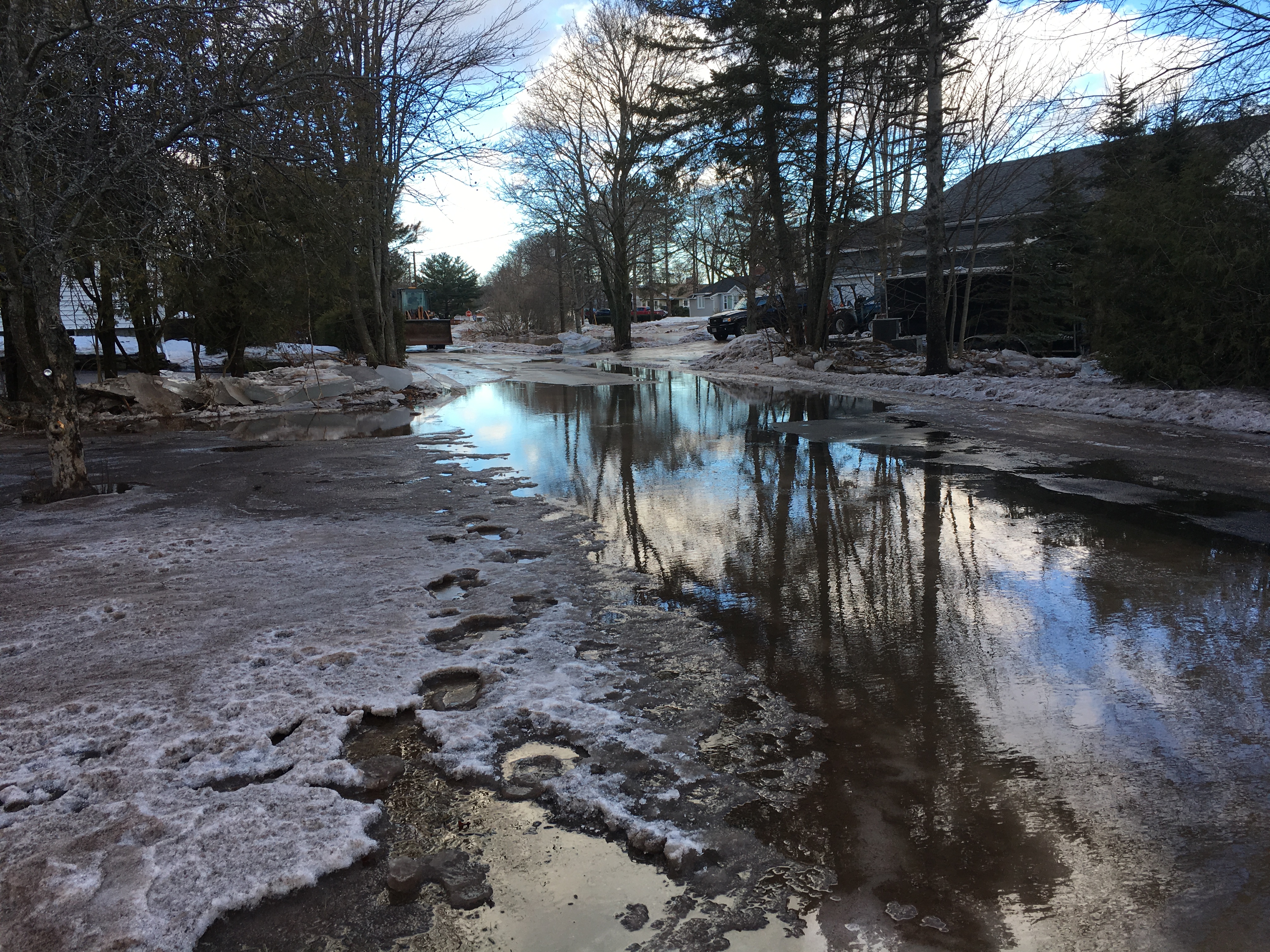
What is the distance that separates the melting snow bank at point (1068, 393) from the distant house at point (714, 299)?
5822 cm

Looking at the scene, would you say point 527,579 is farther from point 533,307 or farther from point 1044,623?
point 533,307

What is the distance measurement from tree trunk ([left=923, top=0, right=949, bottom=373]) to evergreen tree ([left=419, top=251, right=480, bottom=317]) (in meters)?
57.7

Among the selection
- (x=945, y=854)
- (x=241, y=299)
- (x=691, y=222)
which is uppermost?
(x=691, y=222)

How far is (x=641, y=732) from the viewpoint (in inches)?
122

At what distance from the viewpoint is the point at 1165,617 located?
407 centimetres

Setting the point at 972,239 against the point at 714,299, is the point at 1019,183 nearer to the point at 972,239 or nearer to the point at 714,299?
the point at 972,239

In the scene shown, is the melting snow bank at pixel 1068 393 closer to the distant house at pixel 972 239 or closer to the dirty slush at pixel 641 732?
the distant house at pixel 972 239

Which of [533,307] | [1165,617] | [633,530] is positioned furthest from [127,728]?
[533,307]

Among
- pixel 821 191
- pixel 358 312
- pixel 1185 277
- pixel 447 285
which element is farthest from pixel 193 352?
pixel 447 285

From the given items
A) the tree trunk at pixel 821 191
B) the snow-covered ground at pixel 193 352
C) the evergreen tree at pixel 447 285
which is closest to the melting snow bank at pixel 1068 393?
the tree trunk at pixel 821 191

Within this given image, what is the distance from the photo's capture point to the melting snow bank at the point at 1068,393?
10070 mm

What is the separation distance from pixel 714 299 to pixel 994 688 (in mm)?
83414

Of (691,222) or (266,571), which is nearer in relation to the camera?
(266,571)

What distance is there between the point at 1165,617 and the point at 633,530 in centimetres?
324
